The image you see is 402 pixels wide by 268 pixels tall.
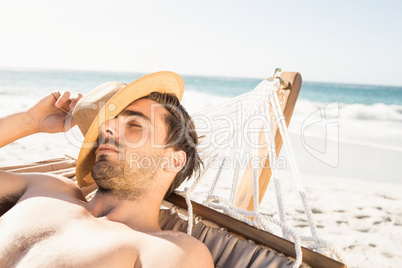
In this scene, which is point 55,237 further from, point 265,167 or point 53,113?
point 265,167

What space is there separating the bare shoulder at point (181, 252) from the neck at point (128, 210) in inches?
8.4

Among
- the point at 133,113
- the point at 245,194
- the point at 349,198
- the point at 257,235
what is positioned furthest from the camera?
the point at 349,198

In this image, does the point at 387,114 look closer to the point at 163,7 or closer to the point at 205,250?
the point at 205,250

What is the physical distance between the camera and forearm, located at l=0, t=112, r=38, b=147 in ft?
4.58

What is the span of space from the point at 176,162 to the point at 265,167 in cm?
44

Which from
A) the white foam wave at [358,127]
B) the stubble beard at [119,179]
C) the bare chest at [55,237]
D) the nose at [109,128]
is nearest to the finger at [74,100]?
the nose at [109,128]

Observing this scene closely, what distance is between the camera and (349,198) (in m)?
2.95

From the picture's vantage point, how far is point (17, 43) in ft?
122

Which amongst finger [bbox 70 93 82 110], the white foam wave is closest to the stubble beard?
finger [bbox 70 93 82 110]

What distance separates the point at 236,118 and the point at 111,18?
32366 mm

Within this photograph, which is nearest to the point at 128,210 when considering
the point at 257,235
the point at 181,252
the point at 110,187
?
the point at 110,187

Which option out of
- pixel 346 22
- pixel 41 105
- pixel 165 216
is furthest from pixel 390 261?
pixel 346 22

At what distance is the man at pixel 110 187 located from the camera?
92 cm

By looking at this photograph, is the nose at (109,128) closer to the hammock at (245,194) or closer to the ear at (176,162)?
the ear at (176,162)
